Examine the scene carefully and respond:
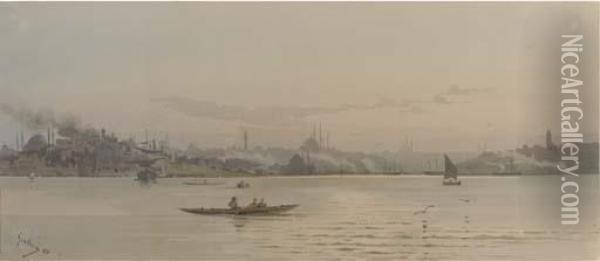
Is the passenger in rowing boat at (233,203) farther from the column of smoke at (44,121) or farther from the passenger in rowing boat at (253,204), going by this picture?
the column of smoke at (44,121)

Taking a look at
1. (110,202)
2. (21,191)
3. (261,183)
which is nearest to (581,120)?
(261,183)

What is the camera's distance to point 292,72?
1296mm

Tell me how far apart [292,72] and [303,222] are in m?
0.27

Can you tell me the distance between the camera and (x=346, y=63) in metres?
1.29

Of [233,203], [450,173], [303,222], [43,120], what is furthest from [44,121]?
[450,173]

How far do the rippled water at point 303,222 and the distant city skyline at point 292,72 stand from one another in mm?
81

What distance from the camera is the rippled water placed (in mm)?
1297

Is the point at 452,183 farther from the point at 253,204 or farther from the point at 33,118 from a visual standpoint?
the point at 33,118

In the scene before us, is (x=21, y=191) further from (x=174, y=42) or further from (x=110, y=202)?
(x=174, y=42)

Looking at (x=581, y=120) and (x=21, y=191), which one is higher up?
(x=581, y=120)

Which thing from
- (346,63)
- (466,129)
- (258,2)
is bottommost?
(466,129)

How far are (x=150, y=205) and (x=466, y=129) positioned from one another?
1.90 feet

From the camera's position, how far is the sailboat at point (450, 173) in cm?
129

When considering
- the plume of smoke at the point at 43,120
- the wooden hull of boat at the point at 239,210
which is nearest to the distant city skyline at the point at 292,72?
the plume of smoke at the point at 43,120
